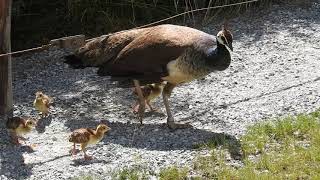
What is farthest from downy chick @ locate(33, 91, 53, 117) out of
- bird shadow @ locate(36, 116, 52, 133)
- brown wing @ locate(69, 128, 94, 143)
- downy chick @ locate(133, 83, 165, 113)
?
brown wing @ locate(69, 128, 94, 143)

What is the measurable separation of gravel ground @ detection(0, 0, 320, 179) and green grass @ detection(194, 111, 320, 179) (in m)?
0.20

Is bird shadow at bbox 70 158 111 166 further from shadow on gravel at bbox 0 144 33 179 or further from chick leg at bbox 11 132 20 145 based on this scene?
chick leg at bbox 11 132 20 145

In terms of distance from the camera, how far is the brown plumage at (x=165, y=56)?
609 centimetres

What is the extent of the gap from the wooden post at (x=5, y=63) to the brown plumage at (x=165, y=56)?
0.92m

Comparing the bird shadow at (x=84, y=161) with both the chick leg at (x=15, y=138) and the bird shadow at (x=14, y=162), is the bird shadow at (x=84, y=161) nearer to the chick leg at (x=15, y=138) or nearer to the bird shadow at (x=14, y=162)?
the bird shadow at (x=14, y=162)

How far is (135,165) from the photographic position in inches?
213

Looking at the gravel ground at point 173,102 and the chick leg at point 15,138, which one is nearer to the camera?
the gravel ground at point 173,102

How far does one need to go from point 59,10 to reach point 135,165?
5.26 metres

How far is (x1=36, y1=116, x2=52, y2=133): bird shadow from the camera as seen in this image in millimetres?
6562

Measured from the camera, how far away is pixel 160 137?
616 centimetres

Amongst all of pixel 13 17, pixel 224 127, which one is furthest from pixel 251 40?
pixel 13 17

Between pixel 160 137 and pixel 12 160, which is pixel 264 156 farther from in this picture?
pixel 12 160

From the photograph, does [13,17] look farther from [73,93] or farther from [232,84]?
[232,84]

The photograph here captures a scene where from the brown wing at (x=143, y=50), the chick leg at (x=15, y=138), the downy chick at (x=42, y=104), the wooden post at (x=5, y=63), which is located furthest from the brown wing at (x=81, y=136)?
the wooden post at (x=5, y=63)
